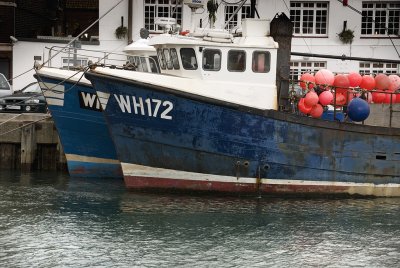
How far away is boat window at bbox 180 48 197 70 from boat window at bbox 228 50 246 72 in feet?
2.56

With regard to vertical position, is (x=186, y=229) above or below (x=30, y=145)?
below

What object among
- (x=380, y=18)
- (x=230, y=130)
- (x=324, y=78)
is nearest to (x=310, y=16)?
(x=380, y=18)

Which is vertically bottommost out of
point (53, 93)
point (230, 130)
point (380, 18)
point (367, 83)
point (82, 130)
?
point (82, 130)

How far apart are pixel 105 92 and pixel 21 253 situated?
5594mm

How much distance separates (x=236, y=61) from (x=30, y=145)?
7412 mm

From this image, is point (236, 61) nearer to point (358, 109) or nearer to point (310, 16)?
point (358, 109)

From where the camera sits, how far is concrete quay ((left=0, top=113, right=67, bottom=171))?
938 inches

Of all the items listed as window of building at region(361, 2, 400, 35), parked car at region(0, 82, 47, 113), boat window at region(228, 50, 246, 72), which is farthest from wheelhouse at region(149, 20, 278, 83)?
window of building at region(361, 2, 400, 35)

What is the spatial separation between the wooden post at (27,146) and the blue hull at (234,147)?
5001 millimetres

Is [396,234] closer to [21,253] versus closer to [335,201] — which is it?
[335,201]

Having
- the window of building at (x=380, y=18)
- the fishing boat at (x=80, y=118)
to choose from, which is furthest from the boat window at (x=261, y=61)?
the window of building at (x=380, y=18)

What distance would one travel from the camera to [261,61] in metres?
19.4

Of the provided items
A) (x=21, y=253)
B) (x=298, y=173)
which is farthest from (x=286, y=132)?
(x=21, y=253)

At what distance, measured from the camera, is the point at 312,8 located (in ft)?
109
